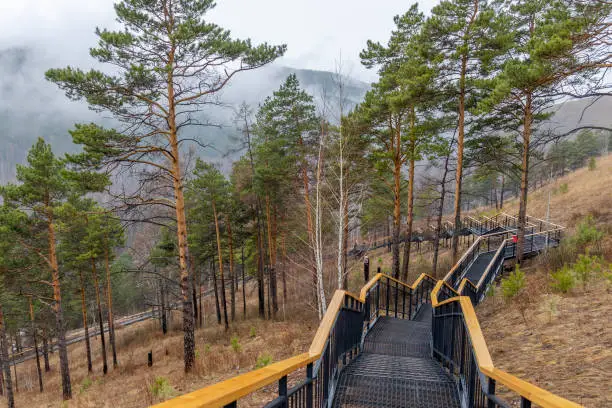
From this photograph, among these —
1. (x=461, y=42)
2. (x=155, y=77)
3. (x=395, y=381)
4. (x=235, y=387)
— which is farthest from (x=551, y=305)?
(x=155, y=77)

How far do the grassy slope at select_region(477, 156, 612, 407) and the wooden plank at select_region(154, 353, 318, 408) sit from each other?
3.77 meters

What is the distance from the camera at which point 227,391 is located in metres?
1.77

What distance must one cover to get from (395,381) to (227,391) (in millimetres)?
3616

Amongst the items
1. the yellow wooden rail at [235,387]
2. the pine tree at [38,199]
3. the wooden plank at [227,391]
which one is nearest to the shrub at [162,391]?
the yellow wooden rail at [235,387]

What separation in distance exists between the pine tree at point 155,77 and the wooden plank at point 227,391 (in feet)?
26.8

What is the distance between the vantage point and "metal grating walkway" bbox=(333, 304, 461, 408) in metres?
4.13

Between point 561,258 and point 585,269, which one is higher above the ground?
point 585,269

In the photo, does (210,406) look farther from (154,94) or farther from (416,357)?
(154,94)

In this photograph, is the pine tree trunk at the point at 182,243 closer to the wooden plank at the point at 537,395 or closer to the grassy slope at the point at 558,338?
the grassy slope at the point at 558,338

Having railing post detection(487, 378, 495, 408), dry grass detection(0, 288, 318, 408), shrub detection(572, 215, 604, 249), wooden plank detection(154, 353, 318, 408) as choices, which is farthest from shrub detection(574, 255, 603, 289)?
wooden plank detection(154, 353, 318, 408)

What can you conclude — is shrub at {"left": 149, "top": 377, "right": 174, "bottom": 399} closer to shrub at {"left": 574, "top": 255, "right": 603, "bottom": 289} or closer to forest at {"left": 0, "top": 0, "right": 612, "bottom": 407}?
forest at {"left": 0, "top": 0, "right": 612, "bottom": 407}

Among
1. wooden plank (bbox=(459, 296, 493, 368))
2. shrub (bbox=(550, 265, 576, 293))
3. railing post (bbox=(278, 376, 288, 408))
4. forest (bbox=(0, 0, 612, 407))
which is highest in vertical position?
forest (bbox=(0, 0, 612, 407))

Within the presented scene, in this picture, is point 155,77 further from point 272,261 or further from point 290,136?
point 272,261

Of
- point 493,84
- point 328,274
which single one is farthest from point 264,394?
point 328,274
